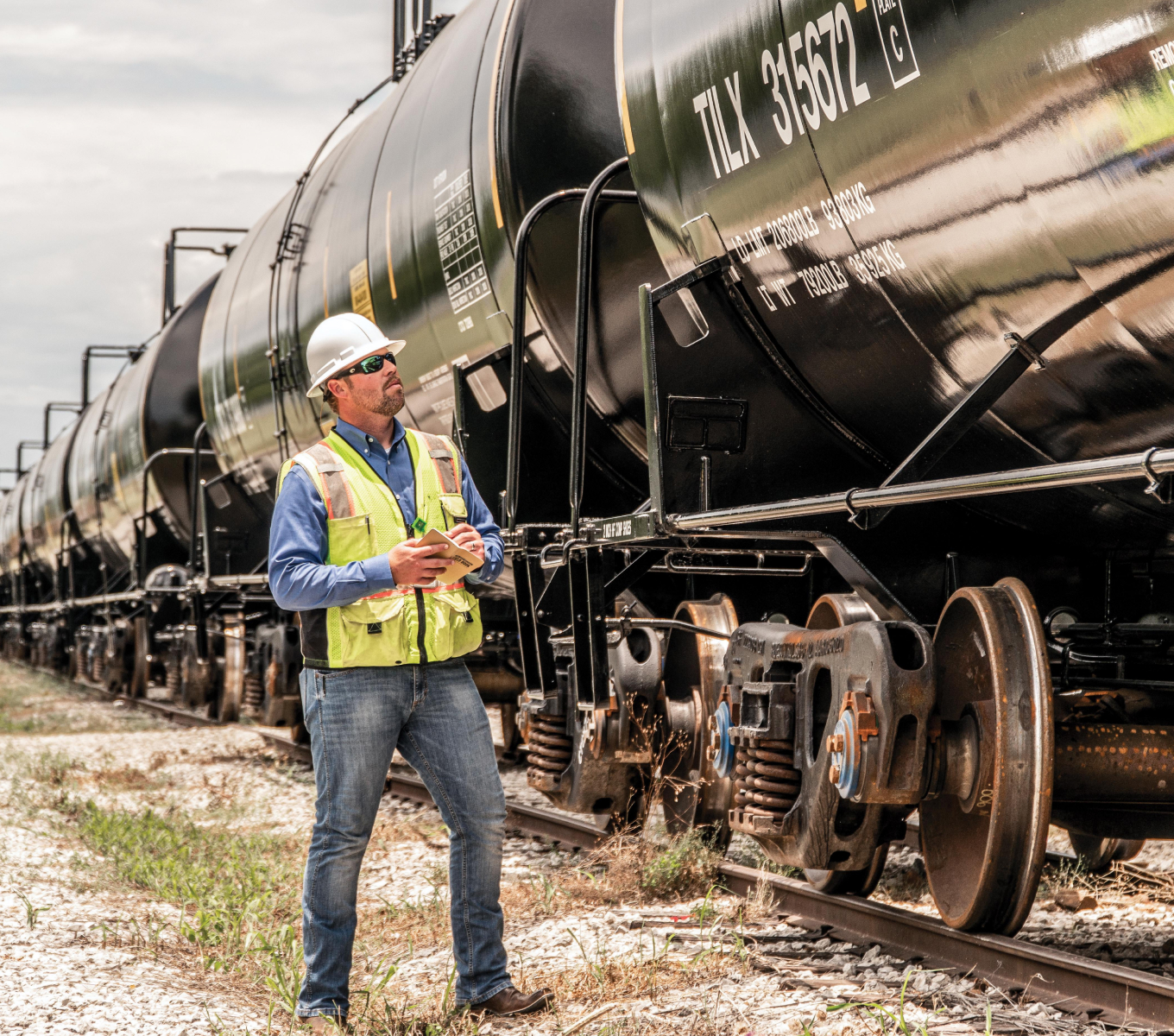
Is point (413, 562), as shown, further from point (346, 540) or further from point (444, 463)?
point (444, 463)

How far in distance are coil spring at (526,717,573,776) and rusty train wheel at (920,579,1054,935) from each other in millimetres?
1915

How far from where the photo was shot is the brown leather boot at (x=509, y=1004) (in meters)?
3.73

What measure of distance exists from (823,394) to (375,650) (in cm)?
171

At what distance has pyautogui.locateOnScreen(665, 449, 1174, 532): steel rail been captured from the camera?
2729mm

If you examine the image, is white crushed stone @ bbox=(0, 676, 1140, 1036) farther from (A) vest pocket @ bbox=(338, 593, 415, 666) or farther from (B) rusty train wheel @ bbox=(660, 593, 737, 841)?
(A) vest pocket @ bbox=(338, 593, 415, 666)

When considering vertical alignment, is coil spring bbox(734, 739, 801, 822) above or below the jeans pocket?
below

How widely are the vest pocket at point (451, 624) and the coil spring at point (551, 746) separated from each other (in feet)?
5.91

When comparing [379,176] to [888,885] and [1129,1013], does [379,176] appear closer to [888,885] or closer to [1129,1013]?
[888,885]

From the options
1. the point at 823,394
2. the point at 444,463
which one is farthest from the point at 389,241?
the point at 444,463

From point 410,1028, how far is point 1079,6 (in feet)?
9.35

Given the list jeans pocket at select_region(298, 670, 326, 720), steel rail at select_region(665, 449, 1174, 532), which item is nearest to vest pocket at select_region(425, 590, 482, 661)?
jeans pocket at select_region(298, 670, 326, 720)

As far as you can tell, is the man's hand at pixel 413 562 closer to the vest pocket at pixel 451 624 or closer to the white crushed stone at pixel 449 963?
the vest pocket at pixel 451 624

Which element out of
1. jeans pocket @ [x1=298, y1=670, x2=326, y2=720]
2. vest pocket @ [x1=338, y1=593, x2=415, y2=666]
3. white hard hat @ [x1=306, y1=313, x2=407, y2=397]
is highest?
white hard hat @ [x1=306, y1=313, x2=407, y2=397]

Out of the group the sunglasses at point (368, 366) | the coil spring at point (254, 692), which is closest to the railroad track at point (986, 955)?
the sunglasses at point (368, 366)
